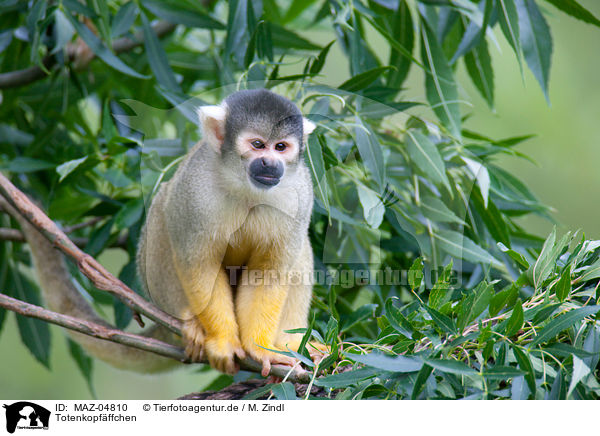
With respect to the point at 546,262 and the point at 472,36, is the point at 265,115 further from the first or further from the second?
the point at 472,36

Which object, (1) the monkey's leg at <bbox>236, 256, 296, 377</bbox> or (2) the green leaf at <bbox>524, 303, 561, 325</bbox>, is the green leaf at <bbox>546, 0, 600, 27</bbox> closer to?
(2) the green leaf at <bbox>524, 303, 561, 325</bbox>

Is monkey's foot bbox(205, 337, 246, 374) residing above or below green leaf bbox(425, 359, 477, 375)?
below

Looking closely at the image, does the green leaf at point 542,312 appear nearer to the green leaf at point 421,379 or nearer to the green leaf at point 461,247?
the green leaf at point 421,379

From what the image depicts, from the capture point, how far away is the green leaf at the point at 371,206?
2111mm

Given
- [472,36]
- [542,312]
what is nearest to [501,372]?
[542,312]

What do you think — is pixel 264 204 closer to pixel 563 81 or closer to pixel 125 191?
pixel 125 191

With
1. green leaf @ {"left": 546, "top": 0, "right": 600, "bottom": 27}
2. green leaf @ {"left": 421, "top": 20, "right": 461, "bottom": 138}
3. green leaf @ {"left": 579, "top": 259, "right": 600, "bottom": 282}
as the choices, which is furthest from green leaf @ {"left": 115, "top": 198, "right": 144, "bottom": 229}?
green leaf @ {"left": 546, "top": 0, "right": 600, "bottom": 27}

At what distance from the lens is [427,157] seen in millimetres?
2312

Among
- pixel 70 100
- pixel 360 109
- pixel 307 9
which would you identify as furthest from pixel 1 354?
pixel 360 109

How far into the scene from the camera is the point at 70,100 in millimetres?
3234

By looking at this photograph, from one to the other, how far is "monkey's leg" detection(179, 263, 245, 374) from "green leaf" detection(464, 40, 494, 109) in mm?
1479

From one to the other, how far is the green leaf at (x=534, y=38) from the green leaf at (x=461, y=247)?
0.69 meters

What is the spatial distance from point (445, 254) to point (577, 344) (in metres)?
0.84

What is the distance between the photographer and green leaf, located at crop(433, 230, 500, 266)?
226 centimetres
